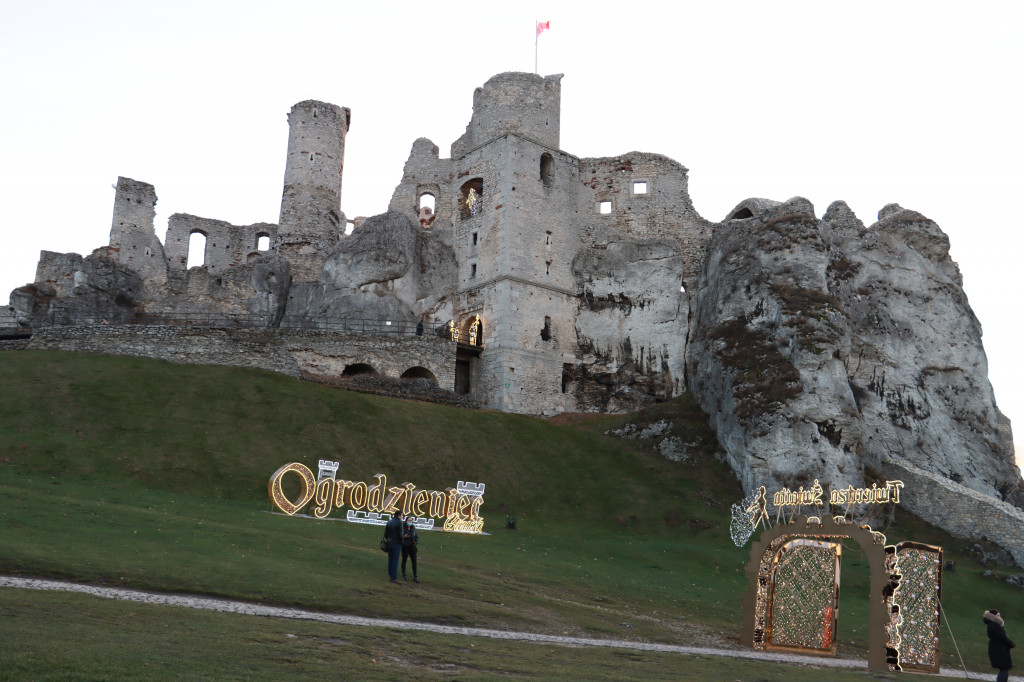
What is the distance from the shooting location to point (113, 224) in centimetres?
6406

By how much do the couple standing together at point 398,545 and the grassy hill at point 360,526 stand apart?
20.3 inches

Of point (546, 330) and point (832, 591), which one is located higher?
point (546, 330)

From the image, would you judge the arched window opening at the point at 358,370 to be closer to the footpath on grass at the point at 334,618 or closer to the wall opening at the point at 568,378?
the wall opening at the point at 568,378

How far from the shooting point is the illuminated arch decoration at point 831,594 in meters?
18.3

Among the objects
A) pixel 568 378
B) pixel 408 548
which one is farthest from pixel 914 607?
pixel 568 378

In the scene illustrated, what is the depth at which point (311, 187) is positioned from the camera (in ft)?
219

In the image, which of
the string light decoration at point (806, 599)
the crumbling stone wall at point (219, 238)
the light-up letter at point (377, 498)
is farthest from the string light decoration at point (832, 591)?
the crumbling stone wall at point (219, 238)

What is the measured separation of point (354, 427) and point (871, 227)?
1451 inches

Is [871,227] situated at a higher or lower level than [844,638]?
higher

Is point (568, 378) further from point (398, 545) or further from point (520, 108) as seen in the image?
point (398, 545)

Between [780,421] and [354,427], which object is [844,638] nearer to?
[780,421]

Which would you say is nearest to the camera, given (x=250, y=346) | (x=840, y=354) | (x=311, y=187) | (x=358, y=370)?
(x=840, y=354)

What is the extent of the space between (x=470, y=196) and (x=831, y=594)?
4607cm

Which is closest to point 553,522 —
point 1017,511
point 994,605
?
point 994,605
